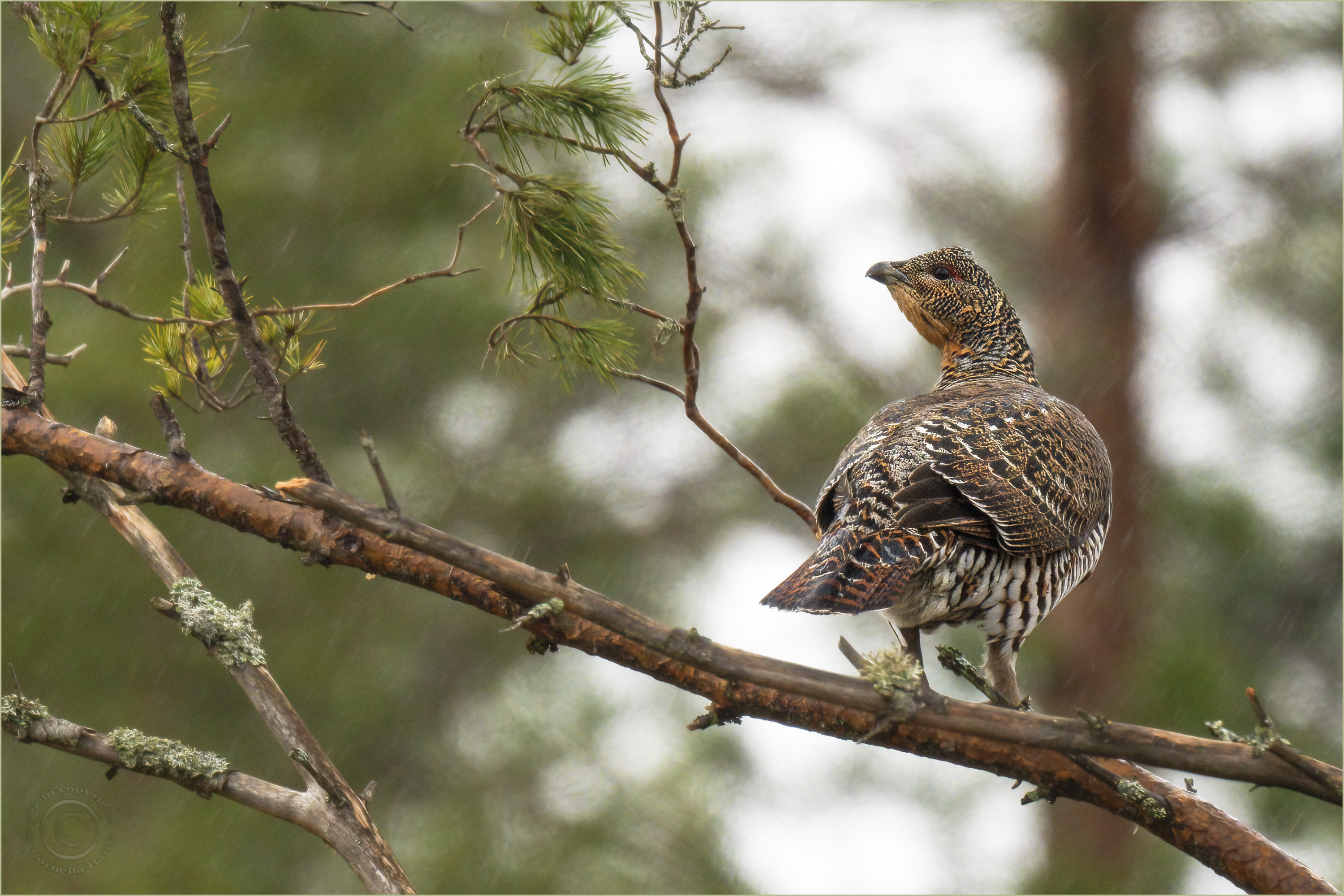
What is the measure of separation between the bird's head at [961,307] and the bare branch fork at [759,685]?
2.13 metres

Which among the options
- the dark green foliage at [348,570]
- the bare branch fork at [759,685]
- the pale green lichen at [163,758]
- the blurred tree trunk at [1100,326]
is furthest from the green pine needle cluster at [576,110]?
the blurred tree trunk at [1100,326]

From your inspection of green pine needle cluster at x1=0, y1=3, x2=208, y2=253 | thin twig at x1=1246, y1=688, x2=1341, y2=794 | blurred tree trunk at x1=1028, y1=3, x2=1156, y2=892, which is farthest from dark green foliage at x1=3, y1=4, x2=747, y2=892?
thin twig at x1=1246, y1=688, x2=1341, y2=794

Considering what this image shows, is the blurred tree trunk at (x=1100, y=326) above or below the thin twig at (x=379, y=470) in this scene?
above

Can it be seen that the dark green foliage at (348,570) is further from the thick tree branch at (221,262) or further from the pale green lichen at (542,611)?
the pale green lichen at (542,611)

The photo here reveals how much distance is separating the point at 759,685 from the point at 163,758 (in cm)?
138

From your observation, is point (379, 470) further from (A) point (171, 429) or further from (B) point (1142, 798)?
(B) point (1142, 798)

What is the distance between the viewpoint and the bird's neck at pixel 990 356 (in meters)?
4.31

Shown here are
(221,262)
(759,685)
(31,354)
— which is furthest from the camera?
(31,354)

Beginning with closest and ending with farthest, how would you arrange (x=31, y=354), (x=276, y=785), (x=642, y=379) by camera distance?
1. (x=276, y=785)
2. (x=642, y=379)
3. (x=31, y=354)

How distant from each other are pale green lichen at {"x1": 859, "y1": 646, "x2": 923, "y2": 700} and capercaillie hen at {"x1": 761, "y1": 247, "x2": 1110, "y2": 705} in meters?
0.41

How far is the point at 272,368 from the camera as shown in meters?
2.50

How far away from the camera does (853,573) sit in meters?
2.63

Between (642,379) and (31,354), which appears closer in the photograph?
(642,379)

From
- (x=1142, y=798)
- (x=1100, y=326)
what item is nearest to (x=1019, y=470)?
(x=1142, y=798)
